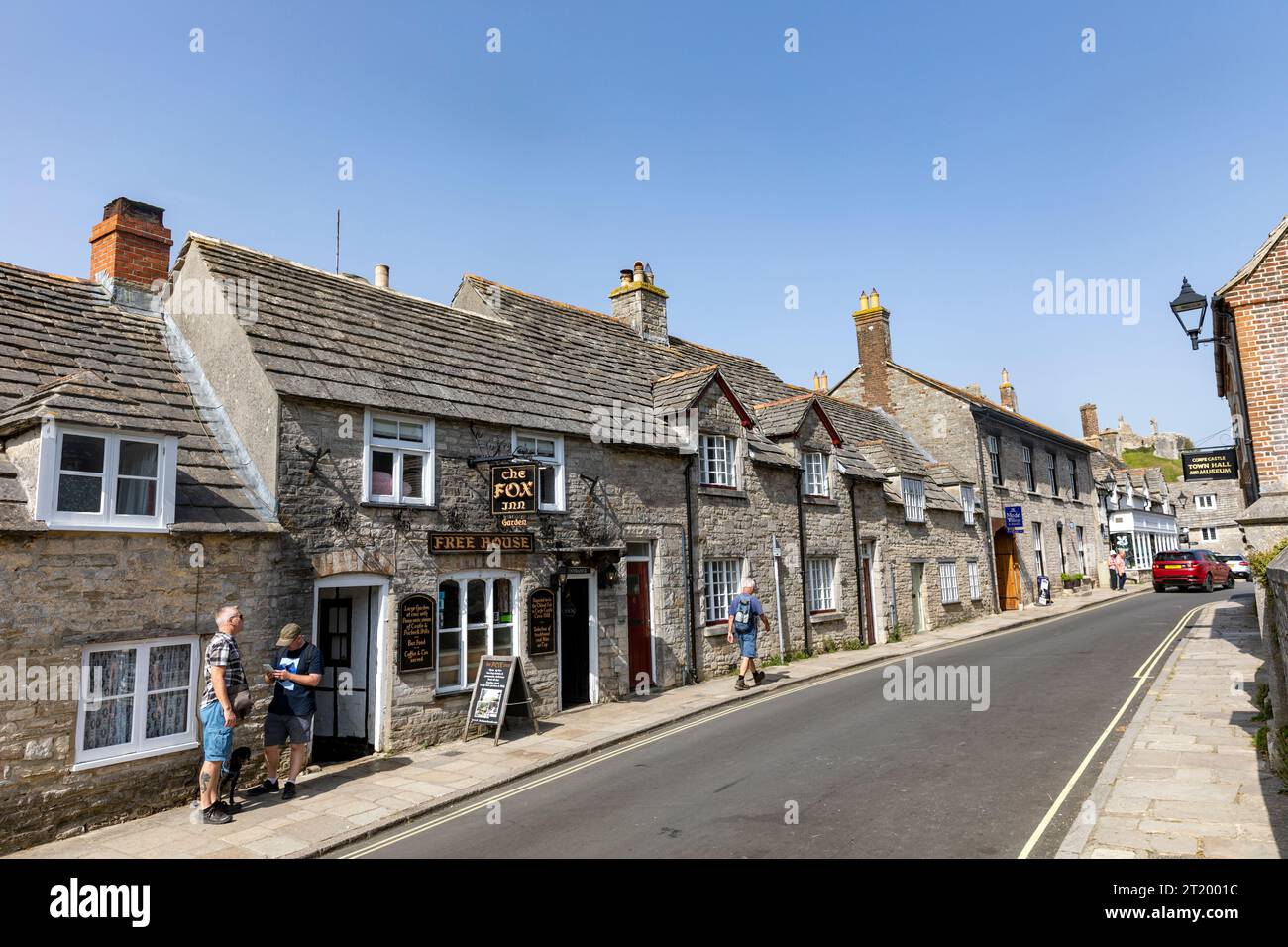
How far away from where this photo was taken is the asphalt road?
6637 mm

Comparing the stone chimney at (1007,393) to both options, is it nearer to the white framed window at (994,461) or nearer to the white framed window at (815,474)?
the white framed window at (994,461)

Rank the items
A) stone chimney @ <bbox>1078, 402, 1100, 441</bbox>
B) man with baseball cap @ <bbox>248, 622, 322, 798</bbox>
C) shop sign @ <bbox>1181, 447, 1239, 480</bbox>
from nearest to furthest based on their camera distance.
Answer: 1. man with baseball cap @ <bbox>248, 622, 322, 798</bbox>
2. shop sign @ <bbox>1181, 447, 1239, 480</bbox>
3. stone chimney @ <bbox>1078, 402, 1100, 441</bbox>

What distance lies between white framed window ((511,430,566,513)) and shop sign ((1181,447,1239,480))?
1230 centimetres

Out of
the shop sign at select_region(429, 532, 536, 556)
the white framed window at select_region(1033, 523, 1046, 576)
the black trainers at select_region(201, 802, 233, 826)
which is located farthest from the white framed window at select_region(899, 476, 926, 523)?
A: the black trainers at select_region(201, 802, 233, 826)

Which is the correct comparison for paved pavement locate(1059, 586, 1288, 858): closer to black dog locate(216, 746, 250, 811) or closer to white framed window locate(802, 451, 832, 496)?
black dog locate(216, 746, 250, 811)

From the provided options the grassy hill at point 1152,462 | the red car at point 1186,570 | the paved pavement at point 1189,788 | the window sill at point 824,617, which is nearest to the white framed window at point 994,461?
the red car at point 1186,570

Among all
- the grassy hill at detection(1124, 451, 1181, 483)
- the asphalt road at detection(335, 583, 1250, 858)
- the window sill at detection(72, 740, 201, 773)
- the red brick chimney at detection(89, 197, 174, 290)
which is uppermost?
the grassy hill at detection(1124, 451, 1181, 483)

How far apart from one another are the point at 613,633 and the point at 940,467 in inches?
738

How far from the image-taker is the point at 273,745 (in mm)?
9242

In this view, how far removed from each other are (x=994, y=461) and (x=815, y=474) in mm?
13656

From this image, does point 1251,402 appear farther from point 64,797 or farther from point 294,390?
point 64,797

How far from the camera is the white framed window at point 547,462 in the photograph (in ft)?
44.2

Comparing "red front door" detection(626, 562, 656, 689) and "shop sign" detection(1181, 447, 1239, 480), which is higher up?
"shop sign" detection(1181, 447, 1239, 480)

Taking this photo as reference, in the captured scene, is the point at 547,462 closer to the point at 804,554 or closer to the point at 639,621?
the point at 639,621
